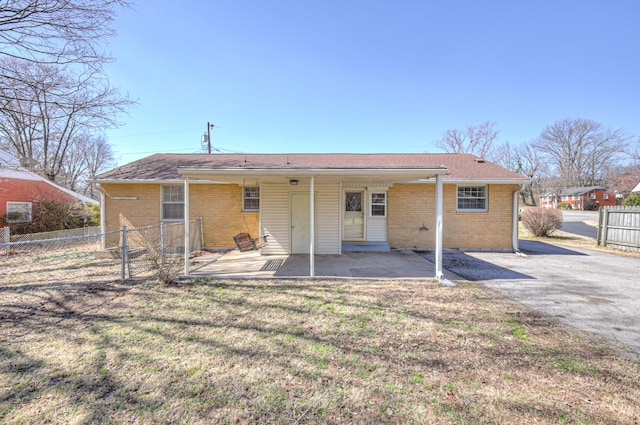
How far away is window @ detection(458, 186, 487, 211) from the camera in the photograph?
10766 millimetres

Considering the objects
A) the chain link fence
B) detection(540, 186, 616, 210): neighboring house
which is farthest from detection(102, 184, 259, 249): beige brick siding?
detection(540, 186, 616, 210): neighboring house

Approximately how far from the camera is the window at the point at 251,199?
35.1ft

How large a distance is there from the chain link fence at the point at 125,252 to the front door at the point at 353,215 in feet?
18.6

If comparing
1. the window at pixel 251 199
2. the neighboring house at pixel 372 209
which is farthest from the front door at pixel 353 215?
the window at pixel 251 199

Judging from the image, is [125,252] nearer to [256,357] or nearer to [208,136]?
[256,357]

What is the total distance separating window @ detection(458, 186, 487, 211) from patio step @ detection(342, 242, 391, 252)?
11.0ft

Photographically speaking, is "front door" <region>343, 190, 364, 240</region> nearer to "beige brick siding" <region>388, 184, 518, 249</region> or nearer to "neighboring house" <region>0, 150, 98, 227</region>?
"beige brick siding" <region>388, 184, 518, 249</region>

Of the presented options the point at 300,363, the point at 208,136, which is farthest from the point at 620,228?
the point at 208,136

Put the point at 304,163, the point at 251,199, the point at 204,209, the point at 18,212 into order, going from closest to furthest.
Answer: the point at 204,209
the point at 251,199
the point at 304,163
the point at 18,212

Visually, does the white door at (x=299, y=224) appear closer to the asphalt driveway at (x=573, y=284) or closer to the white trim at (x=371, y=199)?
the white trim at (x=371, y=199)

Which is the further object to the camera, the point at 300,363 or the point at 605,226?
the point at 605,226

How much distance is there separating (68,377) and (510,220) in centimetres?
1270

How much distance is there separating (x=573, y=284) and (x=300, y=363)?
684 centimetres

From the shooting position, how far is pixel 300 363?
312cm
